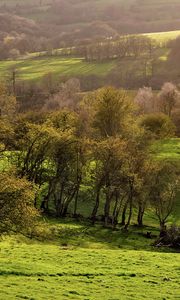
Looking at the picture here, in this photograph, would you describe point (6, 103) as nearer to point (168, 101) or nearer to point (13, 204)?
point (168, 101)

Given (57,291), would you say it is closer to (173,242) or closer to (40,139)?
(173,242)

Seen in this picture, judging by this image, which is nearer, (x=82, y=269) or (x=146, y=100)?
(x=82, y=269)

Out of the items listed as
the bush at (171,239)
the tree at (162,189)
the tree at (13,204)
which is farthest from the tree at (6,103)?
the tree at (13,204)

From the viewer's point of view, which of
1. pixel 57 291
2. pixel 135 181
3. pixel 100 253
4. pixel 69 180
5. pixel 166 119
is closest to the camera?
pixel 57 291

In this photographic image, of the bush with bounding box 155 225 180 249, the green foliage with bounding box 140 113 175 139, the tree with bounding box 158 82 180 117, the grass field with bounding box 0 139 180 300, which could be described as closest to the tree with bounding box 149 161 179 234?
the bush with bounding box 155 225 180 249

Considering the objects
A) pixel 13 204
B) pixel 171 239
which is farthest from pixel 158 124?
pixel 13 204

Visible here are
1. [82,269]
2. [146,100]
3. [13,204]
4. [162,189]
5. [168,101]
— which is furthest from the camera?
[146,100]

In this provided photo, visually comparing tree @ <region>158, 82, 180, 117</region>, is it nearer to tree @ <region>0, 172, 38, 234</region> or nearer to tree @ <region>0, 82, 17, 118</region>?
tree @ <region>0, 82, 17, 118</region>

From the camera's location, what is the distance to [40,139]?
59438 millimetres

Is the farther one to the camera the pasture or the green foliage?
the green foliage

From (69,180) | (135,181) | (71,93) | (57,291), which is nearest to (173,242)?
(135,181)

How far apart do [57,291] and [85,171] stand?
33577mm

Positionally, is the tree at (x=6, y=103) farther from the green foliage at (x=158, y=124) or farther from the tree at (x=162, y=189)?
the tree at (x=162, y=189)

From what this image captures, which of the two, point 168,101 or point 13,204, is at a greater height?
point 168,101
